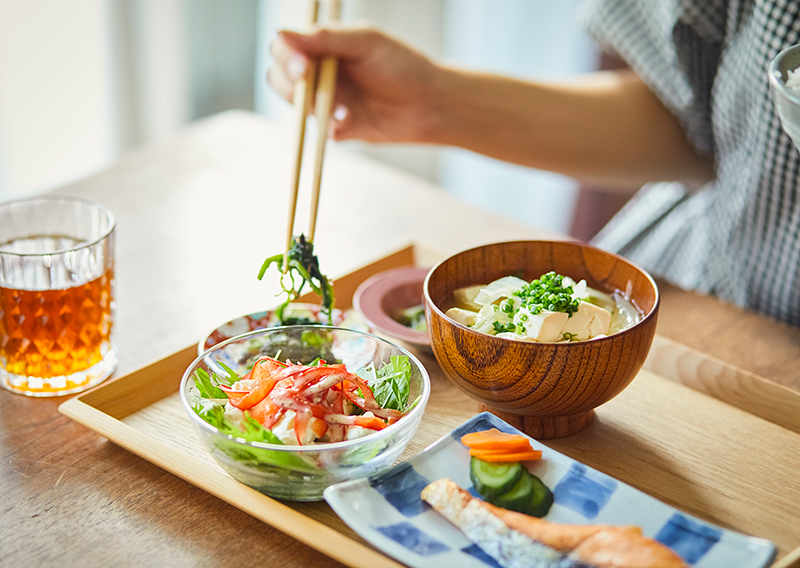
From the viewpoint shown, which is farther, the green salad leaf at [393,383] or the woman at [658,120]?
the woman at [658,120]

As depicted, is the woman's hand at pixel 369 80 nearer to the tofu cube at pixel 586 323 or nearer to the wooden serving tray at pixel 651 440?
the wooden serving tray at pixel 651 440

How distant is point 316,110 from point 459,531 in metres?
0.85

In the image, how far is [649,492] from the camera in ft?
2.84

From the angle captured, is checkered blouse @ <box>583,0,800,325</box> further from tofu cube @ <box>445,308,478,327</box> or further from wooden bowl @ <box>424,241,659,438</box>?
tofu cube @ <box>445,308,478,327</box>

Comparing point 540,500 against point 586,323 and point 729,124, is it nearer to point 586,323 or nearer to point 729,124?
point 586,323

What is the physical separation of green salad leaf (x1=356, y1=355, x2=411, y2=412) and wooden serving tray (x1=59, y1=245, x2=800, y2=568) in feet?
0.28

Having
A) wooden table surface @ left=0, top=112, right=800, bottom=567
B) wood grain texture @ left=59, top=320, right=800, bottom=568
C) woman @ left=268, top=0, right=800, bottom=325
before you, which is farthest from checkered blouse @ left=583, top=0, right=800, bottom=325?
wood grain texture @ left=59, top=320, right=800, bottom=568

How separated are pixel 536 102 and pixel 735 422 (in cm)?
91

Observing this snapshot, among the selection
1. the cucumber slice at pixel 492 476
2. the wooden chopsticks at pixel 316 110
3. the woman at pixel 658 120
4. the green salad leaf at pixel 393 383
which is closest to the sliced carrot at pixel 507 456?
the cucumber slice at pixel 492 476

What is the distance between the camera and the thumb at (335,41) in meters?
1.44

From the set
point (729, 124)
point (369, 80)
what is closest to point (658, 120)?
point (729, 124)

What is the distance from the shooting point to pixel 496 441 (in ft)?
2.66

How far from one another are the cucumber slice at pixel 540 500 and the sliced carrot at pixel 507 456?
0.03 metres

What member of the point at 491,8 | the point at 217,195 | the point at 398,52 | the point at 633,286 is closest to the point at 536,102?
the point at 398,52
